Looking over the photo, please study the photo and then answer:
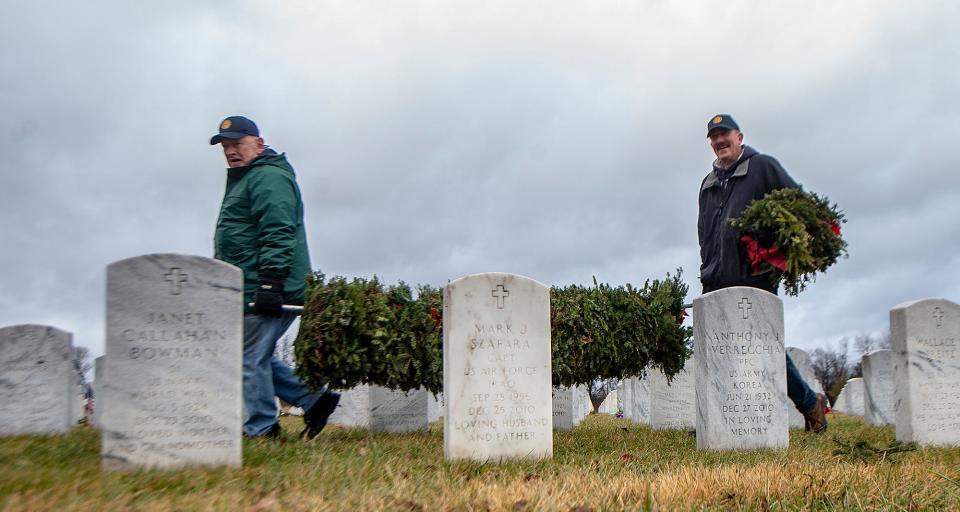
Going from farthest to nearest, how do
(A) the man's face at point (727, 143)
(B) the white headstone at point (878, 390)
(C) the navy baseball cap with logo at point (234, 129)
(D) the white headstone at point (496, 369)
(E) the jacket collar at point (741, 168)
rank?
(B) the white headstone at point (878, 390) → (A) the man's face at point (727, 143) → (E) the jacket collar at point (741, 168) → (C) the navy baseball cap with logo at point (234, 129) → (D) the white headstone at point (496, 369)

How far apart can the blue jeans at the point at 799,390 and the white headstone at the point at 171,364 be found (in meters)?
5.55

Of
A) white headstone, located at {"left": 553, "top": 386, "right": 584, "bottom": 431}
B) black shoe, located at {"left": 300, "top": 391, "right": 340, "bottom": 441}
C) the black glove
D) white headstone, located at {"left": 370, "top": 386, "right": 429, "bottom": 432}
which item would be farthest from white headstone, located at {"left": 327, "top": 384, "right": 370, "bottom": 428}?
the black glove

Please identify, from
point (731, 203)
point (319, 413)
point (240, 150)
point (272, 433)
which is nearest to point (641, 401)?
point (731, 203)

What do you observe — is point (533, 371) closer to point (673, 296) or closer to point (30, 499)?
point (673, 296)

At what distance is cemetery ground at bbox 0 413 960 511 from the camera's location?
12.8 feet

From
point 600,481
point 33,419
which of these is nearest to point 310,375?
point 33,419

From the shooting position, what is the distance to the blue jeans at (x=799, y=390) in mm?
8070

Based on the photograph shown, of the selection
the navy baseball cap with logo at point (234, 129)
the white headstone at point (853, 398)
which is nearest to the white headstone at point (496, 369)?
the navy baseball cap with logo at point (234, 129)

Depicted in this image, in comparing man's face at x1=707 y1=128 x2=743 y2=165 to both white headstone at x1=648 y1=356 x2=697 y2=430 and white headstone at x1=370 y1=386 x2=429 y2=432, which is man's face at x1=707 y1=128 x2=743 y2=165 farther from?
white headstone at x1=370 y1=386 x2=429 y2=432

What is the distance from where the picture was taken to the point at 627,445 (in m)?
7.15

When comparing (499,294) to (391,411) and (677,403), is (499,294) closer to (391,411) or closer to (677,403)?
(391,411)

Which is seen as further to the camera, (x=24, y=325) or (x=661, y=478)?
(x=24, y=325)

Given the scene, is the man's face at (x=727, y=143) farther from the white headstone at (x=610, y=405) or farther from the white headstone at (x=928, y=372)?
the white headstone at (x=610, y=405)

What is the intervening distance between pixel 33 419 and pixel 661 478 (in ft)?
18.7
